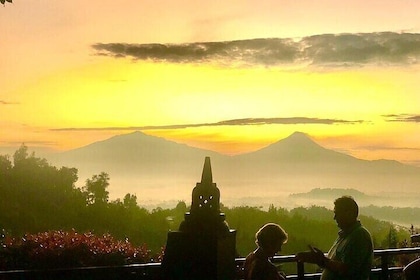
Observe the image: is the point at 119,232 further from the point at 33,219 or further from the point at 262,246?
the point at 262,246

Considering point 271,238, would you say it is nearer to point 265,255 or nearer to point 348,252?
point 265,255

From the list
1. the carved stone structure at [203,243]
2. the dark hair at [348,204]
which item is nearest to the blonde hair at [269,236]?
the carved stone structure at [203,243]

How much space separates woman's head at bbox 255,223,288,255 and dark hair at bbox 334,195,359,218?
72 centimetres

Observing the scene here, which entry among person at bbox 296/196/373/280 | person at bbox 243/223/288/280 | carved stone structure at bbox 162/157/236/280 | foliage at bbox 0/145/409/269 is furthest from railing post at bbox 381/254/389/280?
foliage at bbox 0/145/409/269

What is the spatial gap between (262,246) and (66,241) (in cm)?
447

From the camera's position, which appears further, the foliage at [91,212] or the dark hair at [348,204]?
the foliage at [91,212]

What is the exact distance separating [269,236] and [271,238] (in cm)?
2

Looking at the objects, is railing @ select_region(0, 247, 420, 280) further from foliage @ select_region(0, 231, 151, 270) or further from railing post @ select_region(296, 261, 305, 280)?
foliage @ select_region(0, 231, 151, 270)

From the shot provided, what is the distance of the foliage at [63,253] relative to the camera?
8.38 meters

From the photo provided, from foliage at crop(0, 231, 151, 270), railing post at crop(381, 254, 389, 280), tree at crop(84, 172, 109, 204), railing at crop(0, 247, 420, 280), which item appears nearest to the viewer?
railing at crop(0, 247, 420, 280)

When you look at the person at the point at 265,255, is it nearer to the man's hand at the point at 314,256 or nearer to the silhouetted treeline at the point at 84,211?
the man's hand at the point at 314,256

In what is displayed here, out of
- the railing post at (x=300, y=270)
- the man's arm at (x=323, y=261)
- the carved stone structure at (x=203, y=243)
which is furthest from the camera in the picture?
the railing post at (x=300, y=270)

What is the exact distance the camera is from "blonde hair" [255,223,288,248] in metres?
4.68

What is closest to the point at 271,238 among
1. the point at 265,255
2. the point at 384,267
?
the point at 265,255
